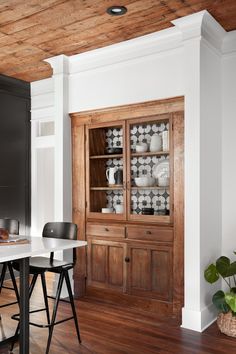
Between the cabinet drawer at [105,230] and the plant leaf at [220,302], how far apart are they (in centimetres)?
117

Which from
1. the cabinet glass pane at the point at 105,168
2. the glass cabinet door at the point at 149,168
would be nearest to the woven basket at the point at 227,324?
the glass cabinet door at the point at 149,168

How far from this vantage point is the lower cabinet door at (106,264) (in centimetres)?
412

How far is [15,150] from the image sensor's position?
209 inches

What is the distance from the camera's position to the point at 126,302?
4.05 meters

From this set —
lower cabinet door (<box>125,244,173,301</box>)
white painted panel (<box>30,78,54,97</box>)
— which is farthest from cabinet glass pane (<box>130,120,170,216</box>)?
white painted panel (<box>30,78,54,97</box>)

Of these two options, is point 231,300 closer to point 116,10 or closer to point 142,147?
point 142,147

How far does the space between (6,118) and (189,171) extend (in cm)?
285

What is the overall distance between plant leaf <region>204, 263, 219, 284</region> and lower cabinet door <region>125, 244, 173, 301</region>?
448 millimetres

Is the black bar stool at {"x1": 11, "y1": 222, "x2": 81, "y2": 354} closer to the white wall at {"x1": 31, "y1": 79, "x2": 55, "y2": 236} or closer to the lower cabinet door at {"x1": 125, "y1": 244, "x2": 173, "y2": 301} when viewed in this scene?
the lower cabinet door at {"x1": 125, "y1": 244, "x2": 173, "y2": 301}

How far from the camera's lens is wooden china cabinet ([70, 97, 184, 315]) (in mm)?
3740

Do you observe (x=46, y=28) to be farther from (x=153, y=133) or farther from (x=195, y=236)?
(x=195, y=236)

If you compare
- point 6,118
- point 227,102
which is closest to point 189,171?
point 227,102

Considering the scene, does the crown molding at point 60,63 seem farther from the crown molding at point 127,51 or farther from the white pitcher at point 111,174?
the white pitcher at point 111,174

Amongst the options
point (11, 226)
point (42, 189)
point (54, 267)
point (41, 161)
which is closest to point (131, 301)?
point (54, 267)
